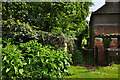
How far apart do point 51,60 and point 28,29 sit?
152 centimetres

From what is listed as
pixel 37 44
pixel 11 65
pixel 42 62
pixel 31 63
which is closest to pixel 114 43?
pixel 37 44

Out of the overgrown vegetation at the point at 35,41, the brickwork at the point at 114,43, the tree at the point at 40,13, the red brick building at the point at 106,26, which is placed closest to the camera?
the overgrown vegetation at the point at 35,41

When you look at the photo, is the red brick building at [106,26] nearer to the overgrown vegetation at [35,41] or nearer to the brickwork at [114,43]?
the brickwork at [114,43]

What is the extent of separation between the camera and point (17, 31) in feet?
15.3

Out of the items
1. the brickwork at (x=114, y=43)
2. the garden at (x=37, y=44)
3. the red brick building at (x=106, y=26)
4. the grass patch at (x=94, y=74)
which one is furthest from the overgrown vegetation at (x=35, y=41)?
the brickwork at (x=114, y=43)

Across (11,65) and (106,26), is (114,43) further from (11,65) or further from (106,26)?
(11,65)

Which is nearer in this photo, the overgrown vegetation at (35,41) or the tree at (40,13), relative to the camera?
the overgrown vegetation at (35,41)

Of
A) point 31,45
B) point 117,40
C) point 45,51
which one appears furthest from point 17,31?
point 117,40

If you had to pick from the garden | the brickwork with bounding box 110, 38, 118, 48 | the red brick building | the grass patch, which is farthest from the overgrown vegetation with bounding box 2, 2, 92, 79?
the brickwork with bounding box 110, 38, 118, 48

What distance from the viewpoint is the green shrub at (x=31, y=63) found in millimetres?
Result: 3598

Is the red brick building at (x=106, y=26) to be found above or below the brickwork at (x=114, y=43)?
above

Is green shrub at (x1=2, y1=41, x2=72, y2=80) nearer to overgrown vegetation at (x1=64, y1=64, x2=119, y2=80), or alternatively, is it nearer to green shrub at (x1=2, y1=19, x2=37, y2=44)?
green shrub at (x1=2, y1=19, x2=37, y2=44)

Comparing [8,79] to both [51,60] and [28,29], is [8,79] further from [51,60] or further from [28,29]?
[28,29]

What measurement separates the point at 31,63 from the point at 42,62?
1.00 feet
